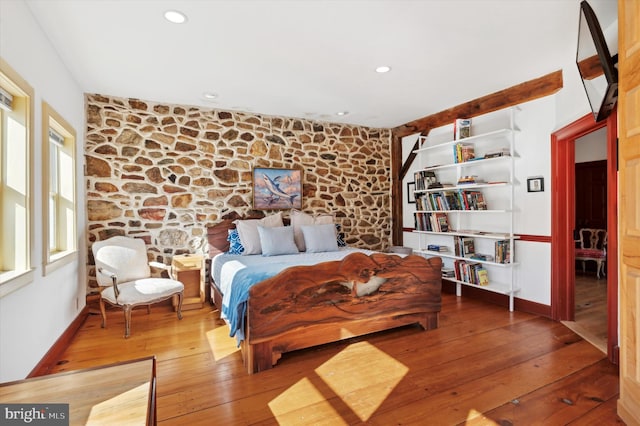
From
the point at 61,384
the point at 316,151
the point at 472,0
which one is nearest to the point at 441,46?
the point at 472,0

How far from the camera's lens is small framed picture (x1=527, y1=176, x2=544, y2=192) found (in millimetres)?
3500

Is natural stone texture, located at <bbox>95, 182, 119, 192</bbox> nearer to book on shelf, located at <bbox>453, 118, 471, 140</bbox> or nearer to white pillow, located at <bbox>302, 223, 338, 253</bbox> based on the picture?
white pillow, located at <bbox>302, 223, 338, 253</bbox>

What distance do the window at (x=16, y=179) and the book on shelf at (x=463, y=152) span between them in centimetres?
423

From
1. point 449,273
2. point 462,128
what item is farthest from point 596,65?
point 449,273

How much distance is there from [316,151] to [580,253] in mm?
4506

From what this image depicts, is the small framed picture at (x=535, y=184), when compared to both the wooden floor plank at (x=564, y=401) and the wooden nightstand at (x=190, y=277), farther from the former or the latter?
the wooden nightstand at (x=190, y=277)

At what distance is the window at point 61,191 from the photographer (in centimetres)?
287

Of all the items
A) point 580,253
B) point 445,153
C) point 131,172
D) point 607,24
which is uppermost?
point 607,24

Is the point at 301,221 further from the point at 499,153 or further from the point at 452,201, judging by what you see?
the point at 499,153

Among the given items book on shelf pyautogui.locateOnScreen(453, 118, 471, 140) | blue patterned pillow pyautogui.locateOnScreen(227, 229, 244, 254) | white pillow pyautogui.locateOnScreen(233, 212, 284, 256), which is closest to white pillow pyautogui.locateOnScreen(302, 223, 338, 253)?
white pillow pyautogui.locateOnScreen(233, 212, 284, 256)

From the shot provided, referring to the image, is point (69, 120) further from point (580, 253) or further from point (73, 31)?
point (580, 253)

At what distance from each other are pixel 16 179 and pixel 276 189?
9.52ft

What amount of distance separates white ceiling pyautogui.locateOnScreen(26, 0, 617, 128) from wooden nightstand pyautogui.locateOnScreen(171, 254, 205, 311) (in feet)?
6.34

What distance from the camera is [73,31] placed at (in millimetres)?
2465
